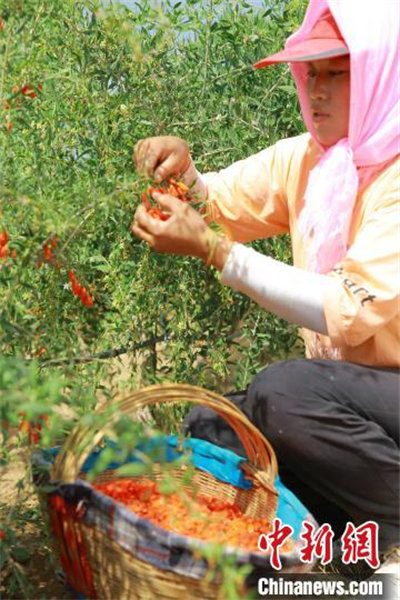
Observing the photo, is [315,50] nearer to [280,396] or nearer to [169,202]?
[169,202]

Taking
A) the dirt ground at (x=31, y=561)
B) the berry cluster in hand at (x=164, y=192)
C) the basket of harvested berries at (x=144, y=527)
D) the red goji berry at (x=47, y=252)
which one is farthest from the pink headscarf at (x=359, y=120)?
the dirt ground at (x=31, y=561)

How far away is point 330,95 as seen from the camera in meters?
2.75

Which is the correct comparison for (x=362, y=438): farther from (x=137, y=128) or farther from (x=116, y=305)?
(x=137, y=128)

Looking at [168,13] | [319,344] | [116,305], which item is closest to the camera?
[319,344]

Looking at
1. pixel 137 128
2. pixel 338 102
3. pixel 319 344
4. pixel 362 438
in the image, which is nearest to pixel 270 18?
pixel 137 128

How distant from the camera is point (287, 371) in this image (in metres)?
2.69

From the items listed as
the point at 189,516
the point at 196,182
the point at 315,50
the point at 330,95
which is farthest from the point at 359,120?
the point at 189,516

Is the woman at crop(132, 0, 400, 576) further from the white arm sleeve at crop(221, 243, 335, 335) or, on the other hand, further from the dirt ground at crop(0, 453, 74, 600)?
the dirt ground at crop(0, 453, 74, 600)

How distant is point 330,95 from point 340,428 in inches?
32.9

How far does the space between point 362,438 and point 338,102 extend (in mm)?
848

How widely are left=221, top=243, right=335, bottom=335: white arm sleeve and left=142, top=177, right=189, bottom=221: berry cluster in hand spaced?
0.19 meters

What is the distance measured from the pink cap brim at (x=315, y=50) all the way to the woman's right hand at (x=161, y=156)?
0.37m

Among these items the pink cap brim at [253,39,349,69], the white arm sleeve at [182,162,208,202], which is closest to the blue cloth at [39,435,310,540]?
the white arm sleeve at [182,162,208,202]

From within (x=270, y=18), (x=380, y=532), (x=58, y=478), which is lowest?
(x=380, y=532)
